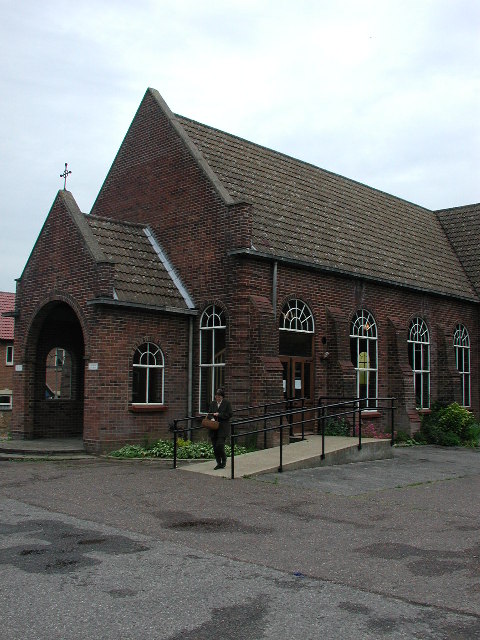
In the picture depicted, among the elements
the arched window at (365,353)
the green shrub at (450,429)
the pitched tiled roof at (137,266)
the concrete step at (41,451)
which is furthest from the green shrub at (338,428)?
the concrete step at (41,451)

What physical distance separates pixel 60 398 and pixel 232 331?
A: 6.29m

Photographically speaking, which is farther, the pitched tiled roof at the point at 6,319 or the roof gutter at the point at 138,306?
the pitched tiled roof at the point at 6,319

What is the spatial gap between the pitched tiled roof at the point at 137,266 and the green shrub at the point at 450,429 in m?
8.23

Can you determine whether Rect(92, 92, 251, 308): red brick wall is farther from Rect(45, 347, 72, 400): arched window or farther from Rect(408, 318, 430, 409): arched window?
Rect(408, 318, 430, 409): arched window

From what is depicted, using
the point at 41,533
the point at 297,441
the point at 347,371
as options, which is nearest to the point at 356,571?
the point at 41,533

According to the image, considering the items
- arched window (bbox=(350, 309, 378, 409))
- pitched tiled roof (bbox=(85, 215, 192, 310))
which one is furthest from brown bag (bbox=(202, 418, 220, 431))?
arched window (bbox=(350, 309, 378, 409))

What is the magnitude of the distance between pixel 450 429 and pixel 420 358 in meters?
2.86

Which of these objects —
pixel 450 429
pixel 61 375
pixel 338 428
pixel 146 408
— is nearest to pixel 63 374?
pixel 61 375

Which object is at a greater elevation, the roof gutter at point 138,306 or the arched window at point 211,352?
the roof gutter at point 138,306

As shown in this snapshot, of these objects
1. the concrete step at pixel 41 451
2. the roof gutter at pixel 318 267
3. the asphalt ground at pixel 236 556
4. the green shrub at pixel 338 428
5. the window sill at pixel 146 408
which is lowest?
the asphalt ground at pixel 236 556

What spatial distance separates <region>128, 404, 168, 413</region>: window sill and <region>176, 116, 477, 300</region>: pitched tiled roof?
14.9 ft

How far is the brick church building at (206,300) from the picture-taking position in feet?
58.0

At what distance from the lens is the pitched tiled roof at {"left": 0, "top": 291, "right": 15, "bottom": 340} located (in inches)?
1709

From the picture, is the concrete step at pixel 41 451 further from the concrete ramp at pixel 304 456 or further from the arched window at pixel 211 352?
the arched window at pixel 211 352
